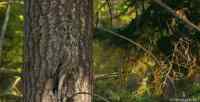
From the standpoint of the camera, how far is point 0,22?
10664 millimetres

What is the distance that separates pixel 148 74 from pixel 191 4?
960 millimetres

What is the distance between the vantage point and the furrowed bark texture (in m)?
4.45

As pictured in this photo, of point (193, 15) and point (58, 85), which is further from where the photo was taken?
point (193, 15)

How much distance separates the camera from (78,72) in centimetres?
452

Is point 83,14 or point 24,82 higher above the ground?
point 83,14

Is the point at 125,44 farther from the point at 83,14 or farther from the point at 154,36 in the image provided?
the point at 83,14

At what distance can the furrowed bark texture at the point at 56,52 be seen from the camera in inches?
175

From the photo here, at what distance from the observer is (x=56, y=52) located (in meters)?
4.46

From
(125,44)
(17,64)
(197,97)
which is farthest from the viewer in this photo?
(17,64)

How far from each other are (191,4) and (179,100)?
114 cm

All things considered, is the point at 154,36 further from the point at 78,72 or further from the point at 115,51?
the point at 78,72

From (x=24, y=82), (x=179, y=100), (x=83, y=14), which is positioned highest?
(x=83, y=14)

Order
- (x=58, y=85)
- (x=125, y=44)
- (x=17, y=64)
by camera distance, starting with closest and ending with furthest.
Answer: (x=58, y=85) < (x=125, y=44) < (x=17, y=64)

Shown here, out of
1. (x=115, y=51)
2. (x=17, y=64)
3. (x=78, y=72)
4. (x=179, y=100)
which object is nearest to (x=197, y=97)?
(x=179, y=100)
